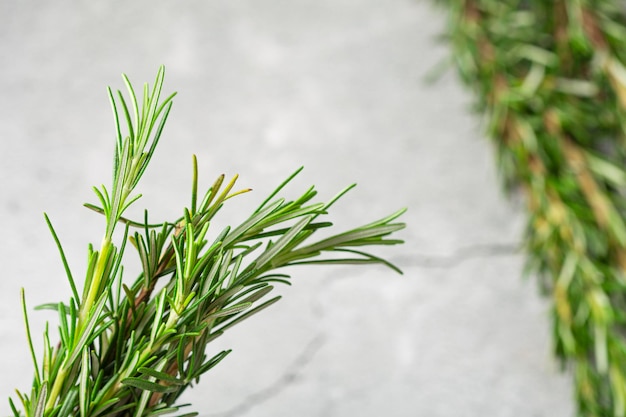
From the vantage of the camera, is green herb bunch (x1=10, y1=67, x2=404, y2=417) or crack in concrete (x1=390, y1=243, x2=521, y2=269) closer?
green herb bunch (x1=10, y1=67, x2=404, y2=417)

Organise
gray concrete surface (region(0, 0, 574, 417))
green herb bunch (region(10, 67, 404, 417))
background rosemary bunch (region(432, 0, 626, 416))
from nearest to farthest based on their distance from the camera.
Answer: green herb bunch (region(10, 67, 404, 417)) < gray concrete surface (region(0, 0, 574, 417)) < background rosemary bunch (region(432, 0, 626, 416))

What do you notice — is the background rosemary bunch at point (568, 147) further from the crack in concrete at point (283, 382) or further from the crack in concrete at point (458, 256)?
the crack in concrete at point (283, 382)

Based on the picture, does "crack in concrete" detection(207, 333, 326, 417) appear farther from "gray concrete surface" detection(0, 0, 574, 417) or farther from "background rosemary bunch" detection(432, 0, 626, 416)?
"background rosemary bunch" detection(432, 0, 626, 416)

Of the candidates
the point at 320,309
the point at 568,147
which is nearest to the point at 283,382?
the point at 320,309

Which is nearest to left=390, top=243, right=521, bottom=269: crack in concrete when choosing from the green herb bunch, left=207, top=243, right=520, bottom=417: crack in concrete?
left=207, top=243, right=520, bottom=417: crack in concrete

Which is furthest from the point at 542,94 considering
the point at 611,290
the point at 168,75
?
the point at 168,75

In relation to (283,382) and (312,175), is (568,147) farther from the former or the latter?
(283,382)
